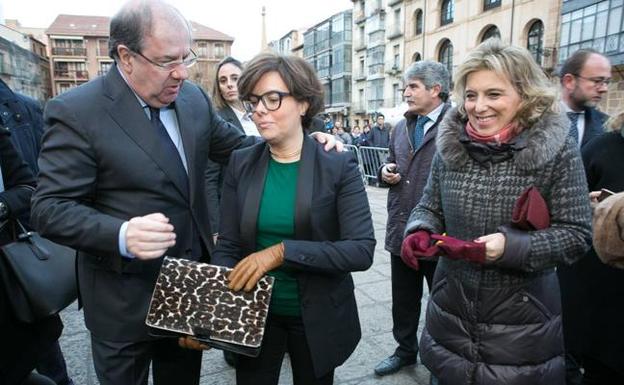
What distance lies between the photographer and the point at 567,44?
2138 cm

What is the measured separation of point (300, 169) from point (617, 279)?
178cm

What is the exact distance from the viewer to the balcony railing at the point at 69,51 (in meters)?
64.4

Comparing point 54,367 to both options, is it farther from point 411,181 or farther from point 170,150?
point 411,181

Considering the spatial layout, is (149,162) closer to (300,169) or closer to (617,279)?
(300,169)

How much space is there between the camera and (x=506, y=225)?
166 cm

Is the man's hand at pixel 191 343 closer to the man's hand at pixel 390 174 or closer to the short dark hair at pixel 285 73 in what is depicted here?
the short dark hair at pixel 285 73

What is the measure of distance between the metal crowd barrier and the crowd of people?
29.8 ft

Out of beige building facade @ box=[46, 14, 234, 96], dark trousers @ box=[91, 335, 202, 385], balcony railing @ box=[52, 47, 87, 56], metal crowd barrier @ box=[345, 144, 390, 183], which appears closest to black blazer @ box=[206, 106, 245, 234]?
dark trousers @ box=[91, 335, 202, 385]

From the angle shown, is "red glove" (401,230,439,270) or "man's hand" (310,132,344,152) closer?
"red glove" (401,230,439,270)

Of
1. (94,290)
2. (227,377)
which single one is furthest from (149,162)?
(227,377)

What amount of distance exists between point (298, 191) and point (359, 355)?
192cm

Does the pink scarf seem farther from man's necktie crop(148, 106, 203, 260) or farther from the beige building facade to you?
the beige building facade

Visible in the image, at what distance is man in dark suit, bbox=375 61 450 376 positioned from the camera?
2969 millimetres

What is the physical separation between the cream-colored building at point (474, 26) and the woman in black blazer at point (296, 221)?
Result: 1947cm
